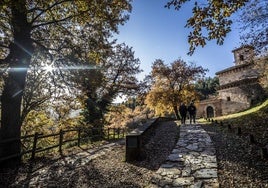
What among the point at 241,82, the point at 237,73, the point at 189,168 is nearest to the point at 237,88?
the point at 241,82

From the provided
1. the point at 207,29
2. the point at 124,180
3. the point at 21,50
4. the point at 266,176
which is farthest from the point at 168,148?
the point at 21,50

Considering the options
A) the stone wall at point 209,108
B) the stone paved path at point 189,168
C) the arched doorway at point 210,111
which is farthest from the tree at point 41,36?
the arched doorway at point 210,111

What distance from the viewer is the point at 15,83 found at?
8438 mm

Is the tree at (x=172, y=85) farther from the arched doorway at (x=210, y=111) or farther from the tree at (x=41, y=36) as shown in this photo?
the tree at (x=41, y=36)

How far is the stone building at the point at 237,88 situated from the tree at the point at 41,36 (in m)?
25.5

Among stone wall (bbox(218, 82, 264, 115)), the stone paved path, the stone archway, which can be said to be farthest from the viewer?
the stone archway

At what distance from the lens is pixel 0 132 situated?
820 cm

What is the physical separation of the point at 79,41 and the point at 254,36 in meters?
10.3

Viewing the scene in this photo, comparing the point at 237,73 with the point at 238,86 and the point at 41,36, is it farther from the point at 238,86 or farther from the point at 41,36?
the point at 41,36

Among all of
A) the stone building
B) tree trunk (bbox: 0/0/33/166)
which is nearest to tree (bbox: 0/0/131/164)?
tree trunk (bbox: 0/0/33/166)

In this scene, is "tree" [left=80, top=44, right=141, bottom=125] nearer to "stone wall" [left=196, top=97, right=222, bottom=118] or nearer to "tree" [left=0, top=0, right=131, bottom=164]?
"tree" [left=0, top=0, right=131, bottom=164]

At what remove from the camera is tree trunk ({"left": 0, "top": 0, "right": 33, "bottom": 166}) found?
8125 mm

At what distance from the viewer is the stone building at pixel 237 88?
30459 millimetres

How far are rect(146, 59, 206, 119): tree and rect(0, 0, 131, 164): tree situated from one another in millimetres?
19644
